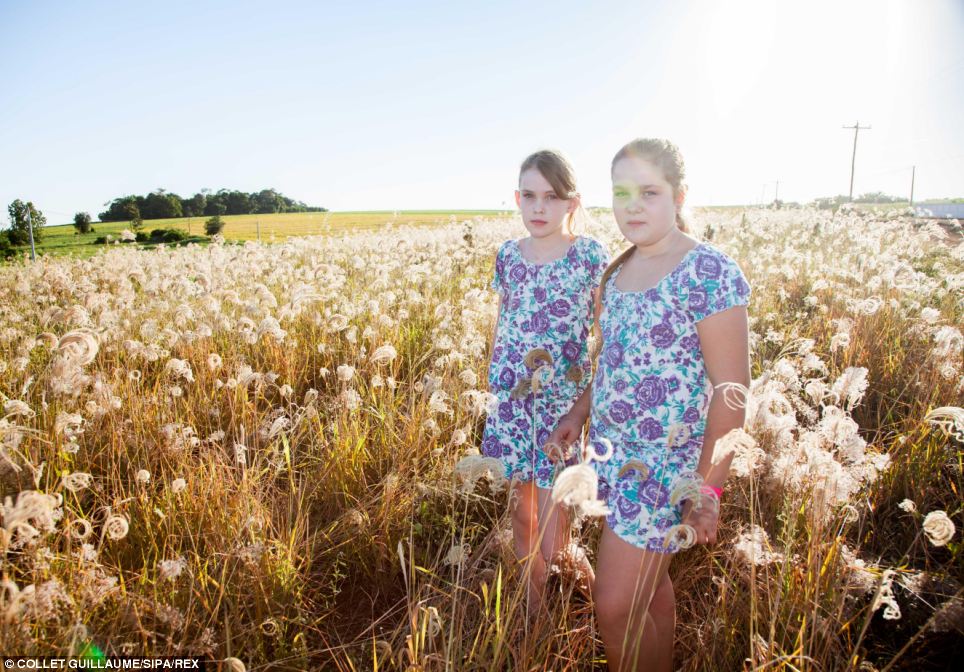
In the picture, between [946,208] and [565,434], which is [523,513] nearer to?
[565,434]

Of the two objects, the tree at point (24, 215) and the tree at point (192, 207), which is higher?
the tree at point (192, 207)

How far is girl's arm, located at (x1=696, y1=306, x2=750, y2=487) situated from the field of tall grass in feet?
0.42

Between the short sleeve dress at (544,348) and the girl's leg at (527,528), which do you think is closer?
the girl's leg at (527,528)

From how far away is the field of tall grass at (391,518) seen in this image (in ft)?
6.24

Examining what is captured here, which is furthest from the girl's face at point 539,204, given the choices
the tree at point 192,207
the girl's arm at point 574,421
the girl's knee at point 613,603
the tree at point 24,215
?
the tree at point 192,207

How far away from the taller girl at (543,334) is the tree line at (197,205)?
50.1 metres

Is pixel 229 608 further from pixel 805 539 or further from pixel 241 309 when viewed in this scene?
pixel 241 309

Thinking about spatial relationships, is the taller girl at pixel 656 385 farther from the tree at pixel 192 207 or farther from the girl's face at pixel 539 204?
the tree at pixel 192 207

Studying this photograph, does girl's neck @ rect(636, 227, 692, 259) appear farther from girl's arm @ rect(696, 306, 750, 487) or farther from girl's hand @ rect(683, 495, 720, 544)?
girl's hand @ rect(683, 495, 720, 544)

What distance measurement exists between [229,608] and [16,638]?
751 millimetres

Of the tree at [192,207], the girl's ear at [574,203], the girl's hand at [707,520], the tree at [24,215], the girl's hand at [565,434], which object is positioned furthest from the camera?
the tree at [192,207]

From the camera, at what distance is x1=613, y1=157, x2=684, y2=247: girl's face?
1971 millimetres

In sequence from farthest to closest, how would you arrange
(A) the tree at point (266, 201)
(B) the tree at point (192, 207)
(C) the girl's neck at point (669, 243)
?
(A) the tree at point (266, 201)
(B) the tree at point (192, 207)
(C) the girl's neck at point (669, 243)

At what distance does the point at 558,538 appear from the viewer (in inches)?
101
